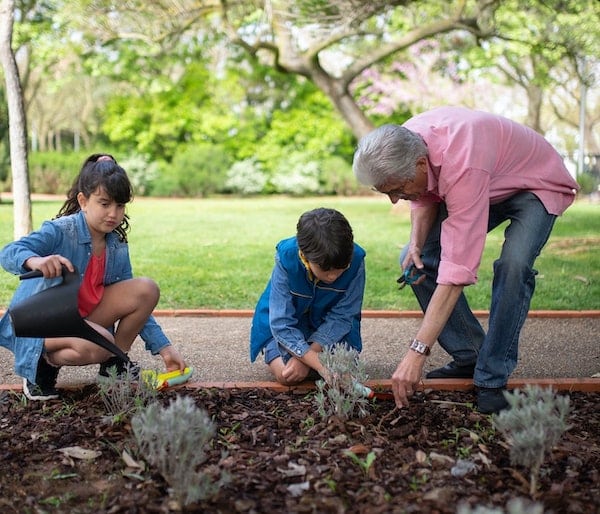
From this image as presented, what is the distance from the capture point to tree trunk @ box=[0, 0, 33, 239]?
312 inches

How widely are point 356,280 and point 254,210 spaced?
12.5m

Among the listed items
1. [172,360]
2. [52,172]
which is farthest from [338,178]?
[172,360]

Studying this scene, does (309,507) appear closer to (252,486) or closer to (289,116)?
(252,486)

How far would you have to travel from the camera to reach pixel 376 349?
430 centimetres

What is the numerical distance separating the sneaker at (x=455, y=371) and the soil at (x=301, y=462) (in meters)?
0.34

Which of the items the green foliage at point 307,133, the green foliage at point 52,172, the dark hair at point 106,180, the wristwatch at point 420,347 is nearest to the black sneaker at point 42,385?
the dark hair at point 106,180

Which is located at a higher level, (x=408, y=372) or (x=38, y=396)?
(x=408, y=372)

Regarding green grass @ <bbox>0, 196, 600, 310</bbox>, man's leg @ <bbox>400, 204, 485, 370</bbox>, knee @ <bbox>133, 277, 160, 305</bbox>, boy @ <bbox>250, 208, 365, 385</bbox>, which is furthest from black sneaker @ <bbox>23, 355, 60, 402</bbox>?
green grass @ <bbox>0, 196, 600, 310</bbox>

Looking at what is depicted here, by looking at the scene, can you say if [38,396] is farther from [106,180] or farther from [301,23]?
[301,23]

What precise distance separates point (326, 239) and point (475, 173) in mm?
629

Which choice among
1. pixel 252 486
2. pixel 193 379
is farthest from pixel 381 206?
pixel 252 486

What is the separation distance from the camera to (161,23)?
491 inches

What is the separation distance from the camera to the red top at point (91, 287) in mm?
3305

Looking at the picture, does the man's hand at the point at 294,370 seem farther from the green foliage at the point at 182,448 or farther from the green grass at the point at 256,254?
the green grass at the point at 256,254
